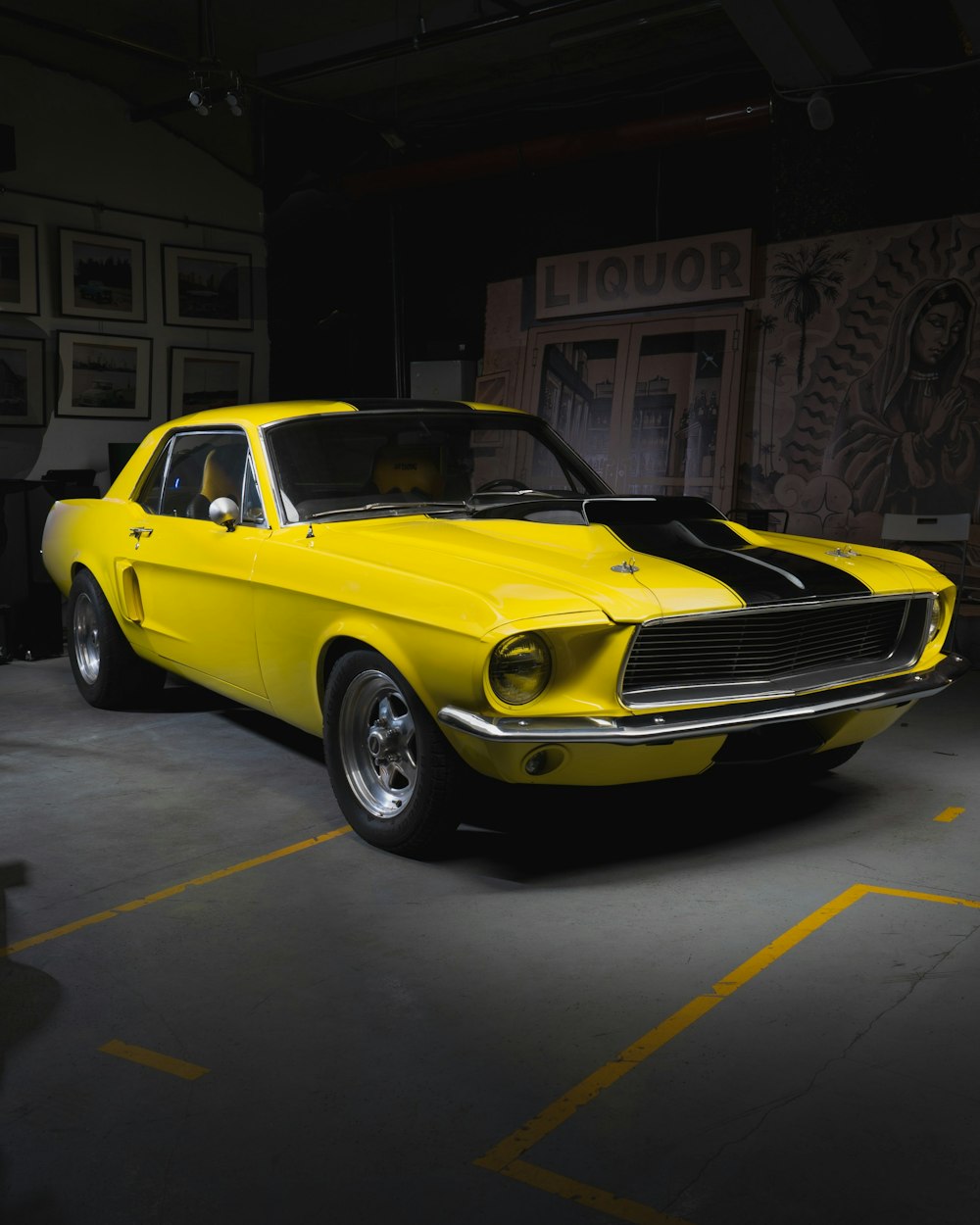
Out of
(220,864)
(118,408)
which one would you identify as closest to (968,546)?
(220,864)

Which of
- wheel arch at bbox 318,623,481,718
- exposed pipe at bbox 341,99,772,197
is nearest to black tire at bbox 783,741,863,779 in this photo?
wheel arch at bbox 318,623,481,718

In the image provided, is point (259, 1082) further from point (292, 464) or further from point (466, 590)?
point (292, 464)

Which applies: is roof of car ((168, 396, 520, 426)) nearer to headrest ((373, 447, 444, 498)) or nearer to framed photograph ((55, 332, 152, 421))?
headrest ((373, 447, 444, 498))

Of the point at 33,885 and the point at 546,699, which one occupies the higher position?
the point at 546,699

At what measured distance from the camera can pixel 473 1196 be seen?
1.99m

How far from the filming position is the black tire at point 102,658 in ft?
18.4

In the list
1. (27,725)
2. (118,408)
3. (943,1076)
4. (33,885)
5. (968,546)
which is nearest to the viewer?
(943,1076)

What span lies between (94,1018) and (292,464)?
2.26 meters

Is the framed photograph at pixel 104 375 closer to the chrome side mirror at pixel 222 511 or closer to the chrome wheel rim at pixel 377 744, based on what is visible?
the chrome side mirror at pixel 222 511

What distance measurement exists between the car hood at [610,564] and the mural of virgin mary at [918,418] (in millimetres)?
3828

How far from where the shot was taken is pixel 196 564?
464 centimetres

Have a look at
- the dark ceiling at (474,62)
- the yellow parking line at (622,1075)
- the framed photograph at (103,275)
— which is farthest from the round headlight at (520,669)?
the framed photograph at (103,275)

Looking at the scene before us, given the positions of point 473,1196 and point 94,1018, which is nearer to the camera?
point 473,1196

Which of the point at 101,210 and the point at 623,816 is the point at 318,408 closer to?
the point at 623,816
